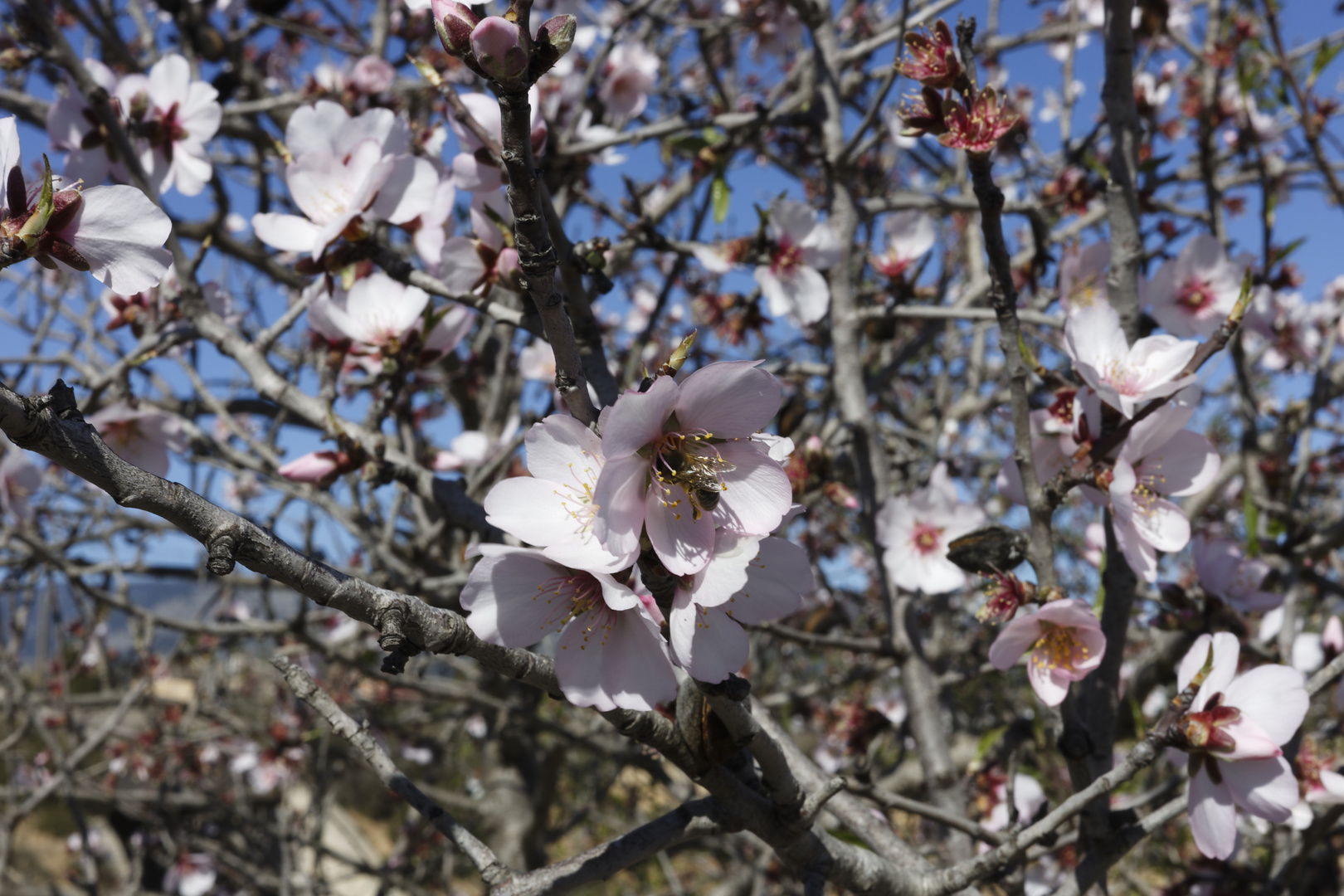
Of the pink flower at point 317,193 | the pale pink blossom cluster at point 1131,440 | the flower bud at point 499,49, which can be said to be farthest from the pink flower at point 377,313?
the pale pink blossom cluster at point 1131,440

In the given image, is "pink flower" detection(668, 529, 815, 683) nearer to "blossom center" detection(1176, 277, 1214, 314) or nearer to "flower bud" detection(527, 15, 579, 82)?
"flower bud" detection(527, 15, 579, 82)

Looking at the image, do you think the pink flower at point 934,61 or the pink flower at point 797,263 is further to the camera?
the pink flower at point 797,263

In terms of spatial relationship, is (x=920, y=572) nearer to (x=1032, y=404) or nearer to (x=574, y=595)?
(x=1032, y=404)

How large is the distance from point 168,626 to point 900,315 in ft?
8.00

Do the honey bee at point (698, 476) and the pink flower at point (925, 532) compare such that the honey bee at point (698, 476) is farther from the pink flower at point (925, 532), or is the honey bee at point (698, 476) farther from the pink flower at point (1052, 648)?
the pink flower at point (925, 532)

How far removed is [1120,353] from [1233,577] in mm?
768

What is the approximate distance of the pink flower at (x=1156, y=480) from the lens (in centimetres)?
129

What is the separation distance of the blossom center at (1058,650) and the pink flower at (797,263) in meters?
1.21

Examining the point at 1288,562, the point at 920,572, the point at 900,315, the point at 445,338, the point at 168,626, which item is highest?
the point at 168,626

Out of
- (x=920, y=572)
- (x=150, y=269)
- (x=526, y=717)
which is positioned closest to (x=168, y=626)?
(x=526, y=717)

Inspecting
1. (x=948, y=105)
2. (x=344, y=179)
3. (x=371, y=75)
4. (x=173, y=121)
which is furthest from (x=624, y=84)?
(x=948, y=105)

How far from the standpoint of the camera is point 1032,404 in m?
3.01

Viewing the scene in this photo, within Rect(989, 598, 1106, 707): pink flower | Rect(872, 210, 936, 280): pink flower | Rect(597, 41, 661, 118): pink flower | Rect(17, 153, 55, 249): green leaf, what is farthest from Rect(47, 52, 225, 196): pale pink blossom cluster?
Rect(989, 598, 1106, 707): pink flower

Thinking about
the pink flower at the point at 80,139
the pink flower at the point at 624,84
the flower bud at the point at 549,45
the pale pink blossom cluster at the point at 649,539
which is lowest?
the pale pink blossom cluster at the point at 649,539
